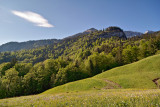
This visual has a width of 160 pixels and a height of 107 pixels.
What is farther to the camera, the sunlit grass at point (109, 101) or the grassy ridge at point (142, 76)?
the grassy ridge at point (142, 76)

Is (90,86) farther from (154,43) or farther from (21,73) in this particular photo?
(154,43)

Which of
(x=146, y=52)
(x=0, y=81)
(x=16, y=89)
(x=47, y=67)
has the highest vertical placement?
(x=146, y=52)

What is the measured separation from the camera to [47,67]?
94750mm

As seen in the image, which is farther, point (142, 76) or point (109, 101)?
point (142, 76)

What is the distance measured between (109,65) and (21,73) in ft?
288

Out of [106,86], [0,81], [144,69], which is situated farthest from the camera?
[0,81]

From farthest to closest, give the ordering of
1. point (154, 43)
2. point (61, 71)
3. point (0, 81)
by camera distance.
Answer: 1. point (154, 43)
2. point (61, 71)
3. point (0, 81)

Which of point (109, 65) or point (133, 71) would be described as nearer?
point (133, 71)

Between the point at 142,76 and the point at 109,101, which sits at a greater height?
the point at 109,101

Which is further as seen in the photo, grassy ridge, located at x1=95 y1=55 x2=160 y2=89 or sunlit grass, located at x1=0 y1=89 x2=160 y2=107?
grassy ridge, located at x1=95 y1=55 x2=160 y2=89

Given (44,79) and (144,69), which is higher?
(144,69)

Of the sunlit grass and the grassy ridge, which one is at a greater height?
the sunlit grass

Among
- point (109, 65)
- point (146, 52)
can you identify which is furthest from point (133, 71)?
point (146, 52)

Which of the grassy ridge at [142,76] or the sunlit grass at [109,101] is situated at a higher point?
the sunlit grass at [109,101]
